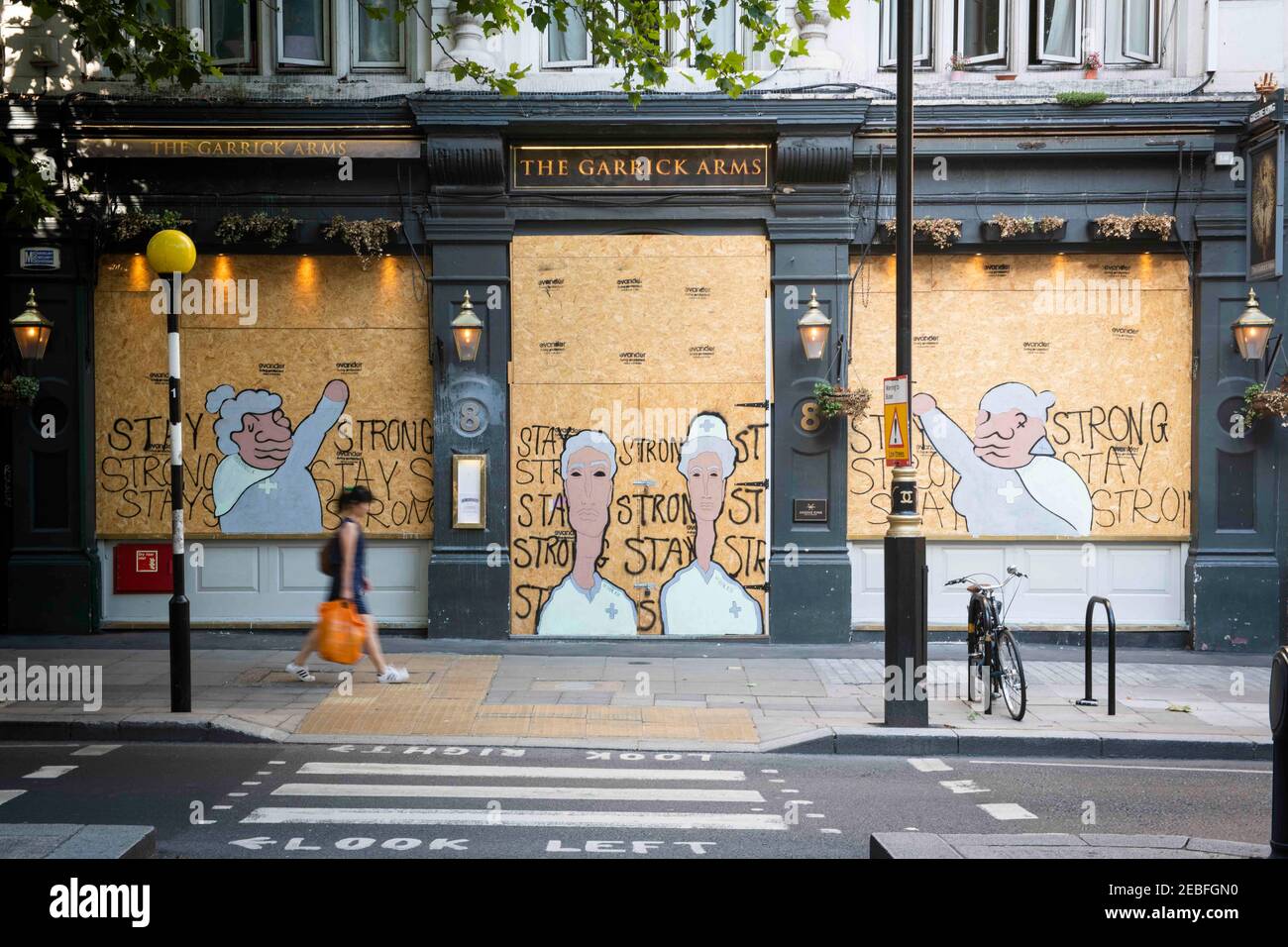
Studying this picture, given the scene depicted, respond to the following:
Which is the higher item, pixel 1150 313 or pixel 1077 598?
pixel 1150 313

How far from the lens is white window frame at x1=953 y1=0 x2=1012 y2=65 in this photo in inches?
502

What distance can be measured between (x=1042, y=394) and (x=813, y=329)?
292 cm

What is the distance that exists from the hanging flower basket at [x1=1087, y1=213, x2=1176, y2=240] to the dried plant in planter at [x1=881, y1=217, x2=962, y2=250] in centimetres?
158

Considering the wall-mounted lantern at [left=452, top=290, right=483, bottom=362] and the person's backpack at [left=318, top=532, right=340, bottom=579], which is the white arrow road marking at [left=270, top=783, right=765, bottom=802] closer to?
the person's backpack at [left=318, top=532, right=340, bottom=579]

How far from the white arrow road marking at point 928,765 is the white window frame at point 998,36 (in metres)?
8.51

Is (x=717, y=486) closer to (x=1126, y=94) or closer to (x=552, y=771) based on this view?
(x=552, y=771)

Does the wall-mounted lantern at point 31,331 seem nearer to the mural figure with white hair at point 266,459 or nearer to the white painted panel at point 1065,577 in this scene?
the mural figure with white hair at point 266,459

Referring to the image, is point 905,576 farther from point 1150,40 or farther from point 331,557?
point 1150,40

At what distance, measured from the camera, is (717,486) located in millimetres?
12625

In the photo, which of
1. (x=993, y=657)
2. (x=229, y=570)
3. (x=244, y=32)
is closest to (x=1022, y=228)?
(x=993, y=657)

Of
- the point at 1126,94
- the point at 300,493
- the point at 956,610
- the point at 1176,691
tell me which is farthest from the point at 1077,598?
the point at 300,493

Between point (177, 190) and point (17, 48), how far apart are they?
7.90 feet

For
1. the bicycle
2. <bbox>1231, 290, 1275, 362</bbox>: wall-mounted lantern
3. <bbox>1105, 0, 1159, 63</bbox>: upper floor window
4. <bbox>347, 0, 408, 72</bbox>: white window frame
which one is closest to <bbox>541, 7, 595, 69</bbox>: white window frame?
<bbox>347, 0, 408, 72</bbox>: white window frame

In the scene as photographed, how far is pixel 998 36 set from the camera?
12.8 m
